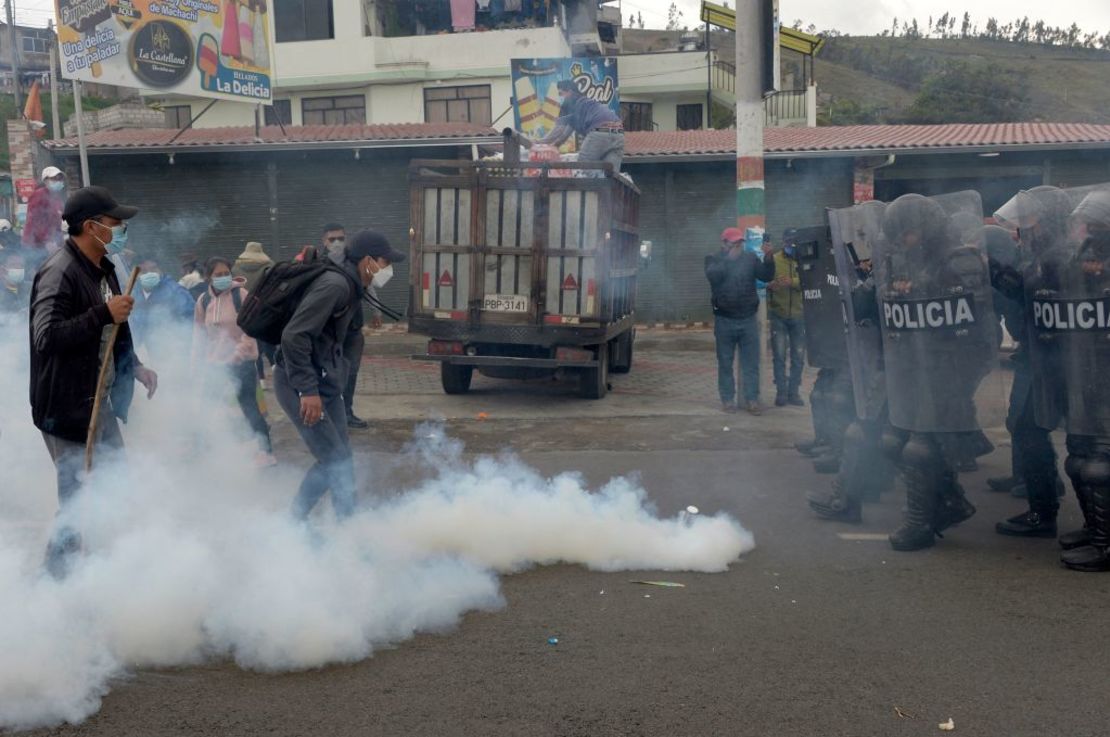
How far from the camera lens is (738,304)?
10281mm

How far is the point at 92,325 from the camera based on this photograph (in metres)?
4.19

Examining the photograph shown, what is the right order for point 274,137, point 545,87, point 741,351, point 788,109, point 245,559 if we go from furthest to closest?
point 788,109 → point 545,87 → point 274,137 → point 741,351 → point 245,559

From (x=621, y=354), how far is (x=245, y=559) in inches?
346

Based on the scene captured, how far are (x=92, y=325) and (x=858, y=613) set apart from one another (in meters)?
3.62

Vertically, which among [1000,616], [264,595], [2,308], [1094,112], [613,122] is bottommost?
[1000,616]

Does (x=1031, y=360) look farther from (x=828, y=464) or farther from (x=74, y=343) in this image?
(x=74, y=343)

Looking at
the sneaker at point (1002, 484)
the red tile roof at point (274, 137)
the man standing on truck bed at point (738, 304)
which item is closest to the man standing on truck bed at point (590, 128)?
the man standing on truck bed at point (738, 304)

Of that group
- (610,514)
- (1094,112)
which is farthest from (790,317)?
(1094,112)

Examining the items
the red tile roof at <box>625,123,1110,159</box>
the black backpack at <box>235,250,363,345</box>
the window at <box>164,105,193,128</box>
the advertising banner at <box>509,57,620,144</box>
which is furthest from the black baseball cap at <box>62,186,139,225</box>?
the window at <box>164,105,193,128</box>

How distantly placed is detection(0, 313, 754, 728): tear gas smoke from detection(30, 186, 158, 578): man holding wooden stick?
13cm

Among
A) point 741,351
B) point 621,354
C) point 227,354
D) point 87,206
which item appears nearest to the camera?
point 87,206

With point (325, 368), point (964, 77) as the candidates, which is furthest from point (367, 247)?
point (964, 77)

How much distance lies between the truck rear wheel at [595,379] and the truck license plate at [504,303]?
93 cm

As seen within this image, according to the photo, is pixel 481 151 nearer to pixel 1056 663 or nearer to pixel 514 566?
pixel 514 566
